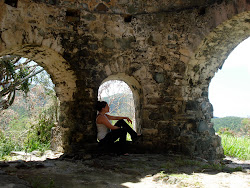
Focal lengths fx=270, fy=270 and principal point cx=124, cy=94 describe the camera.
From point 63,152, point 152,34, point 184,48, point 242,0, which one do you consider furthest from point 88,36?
point 242,0

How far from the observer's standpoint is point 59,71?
4.92 m

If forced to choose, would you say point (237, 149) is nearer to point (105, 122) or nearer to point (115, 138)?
point (115, 138)

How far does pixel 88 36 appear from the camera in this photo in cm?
484

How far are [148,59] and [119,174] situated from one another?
7.79 feet

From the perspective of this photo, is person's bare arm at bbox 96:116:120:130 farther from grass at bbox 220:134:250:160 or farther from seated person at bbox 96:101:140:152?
grass at bbox 220:134:250:160

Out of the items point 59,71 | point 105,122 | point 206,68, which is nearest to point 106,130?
point 105,122

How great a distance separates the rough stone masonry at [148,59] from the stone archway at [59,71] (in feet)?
0.06

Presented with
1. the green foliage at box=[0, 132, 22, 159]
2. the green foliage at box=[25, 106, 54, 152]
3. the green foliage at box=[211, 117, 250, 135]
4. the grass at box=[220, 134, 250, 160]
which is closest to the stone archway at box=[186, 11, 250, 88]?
the grass at box=[220, 134, 250, 160]

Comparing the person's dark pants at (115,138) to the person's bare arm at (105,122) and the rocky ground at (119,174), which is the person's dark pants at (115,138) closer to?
the person's bare arm at (105,122)

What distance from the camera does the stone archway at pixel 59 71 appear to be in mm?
4559

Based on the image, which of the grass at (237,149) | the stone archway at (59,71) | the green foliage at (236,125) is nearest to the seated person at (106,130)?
the stone archway at (59,71)

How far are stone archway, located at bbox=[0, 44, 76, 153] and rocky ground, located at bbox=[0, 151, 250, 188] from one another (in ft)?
2.83

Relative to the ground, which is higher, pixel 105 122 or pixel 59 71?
pixel 59 71

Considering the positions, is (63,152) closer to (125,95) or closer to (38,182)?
(38,182)
